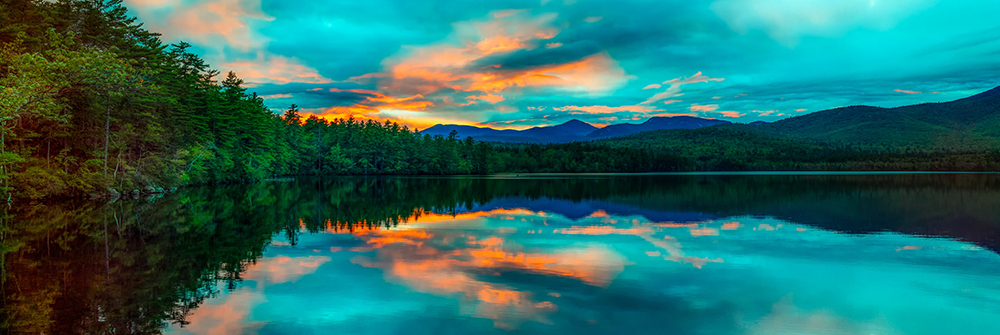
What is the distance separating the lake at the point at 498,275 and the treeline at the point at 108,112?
6.07 m

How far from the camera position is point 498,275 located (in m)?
10.9

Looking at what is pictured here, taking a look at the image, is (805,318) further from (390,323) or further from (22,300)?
(22,300)

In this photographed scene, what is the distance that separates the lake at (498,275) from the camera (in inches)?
302

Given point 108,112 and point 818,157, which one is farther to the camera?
point 818,157

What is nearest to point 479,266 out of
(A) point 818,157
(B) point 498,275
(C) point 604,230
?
(B) point 498,275

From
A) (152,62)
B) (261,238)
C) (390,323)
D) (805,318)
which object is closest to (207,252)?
(261,238)

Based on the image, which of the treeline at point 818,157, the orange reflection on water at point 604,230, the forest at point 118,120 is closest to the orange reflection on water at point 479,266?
the orange reflection on water at point 604,230

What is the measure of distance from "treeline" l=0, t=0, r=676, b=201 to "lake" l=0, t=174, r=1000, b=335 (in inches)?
239

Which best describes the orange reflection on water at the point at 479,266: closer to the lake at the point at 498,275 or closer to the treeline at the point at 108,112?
the lake at the point at 498,275

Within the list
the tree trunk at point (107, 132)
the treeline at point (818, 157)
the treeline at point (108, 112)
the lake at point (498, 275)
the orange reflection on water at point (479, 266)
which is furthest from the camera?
the treeline at point (818, 157)

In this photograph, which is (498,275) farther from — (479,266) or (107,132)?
(107,132)

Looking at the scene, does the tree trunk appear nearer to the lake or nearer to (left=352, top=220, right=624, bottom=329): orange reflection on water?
the lake

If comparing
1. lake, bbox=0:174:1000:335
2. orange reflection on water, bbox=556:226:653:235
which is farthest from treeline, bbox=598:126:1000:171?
orange reflection on water, bbox=556:226:653:235

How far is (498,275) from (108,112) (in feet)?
105
